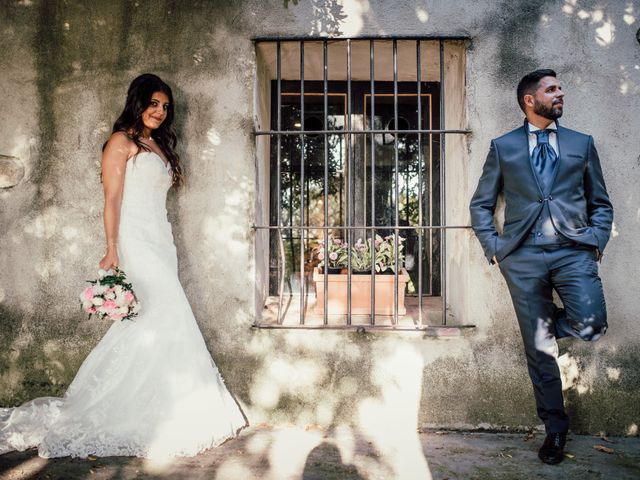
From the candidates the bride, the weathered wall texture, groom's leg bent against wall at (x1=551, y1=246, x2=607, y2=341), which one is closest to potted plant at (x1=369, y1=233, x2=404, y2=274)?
the weathered wall texture

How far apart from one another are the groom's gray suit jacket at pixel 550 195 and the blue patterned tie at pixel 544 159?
0.04 metres

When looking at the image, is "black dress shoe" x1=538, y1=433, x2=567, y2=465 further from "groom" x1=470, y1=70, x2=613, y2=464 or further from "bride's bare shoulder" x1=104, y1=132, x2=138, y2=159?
"bride's bare shoulder" x1=104, y1=132, x2=138, y2=159

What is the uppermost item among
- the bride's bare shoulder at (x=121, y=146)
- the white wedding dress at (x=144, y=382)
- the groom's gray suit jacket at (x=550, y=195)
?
the bride's bare shoulder at (x=121, y=146)

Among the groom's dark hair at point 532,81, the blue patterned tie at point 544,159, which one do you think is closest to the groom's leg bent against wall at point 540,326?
the blue patterned tie at point 544,159

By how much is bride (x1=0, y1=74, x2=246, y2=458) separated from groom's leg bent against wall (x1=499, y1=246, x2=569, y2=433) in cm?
207

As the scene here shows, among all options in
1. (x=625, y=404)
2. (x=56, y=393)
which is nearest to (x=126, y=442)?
(x=56, y=393)

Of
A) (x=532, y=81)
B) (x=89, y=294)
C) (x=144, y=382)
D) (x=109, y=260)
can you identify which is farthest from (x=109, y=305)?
(x=532, y=81)

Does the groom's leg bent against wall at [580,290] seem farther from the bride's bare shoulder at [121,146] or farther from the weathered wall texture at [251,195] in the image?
the bride's bare shoulder at [121,146]

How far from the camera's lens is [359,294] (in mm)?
4785

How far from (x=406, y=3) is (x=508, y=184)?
1.59 meters

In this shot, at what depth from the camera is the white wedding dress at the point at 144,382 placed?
3357 mm

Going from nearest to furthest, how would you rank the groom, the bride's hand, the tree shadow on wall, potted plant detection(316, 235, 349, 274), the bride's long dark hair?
the groom
the bride's hand
the bride's long dark hair
the tree shadow on wall
potted plant detection(316, 235, 349, 274)

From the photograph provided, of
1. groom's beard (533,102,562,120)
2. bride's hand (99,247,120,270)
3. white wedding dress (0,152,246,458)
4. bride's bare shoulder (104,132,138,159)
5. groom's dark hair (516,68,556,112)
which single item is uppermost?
groom's dark hair (516,68,556,112)

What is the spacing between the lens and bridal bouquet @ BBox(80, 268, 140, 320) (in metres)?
3.33
